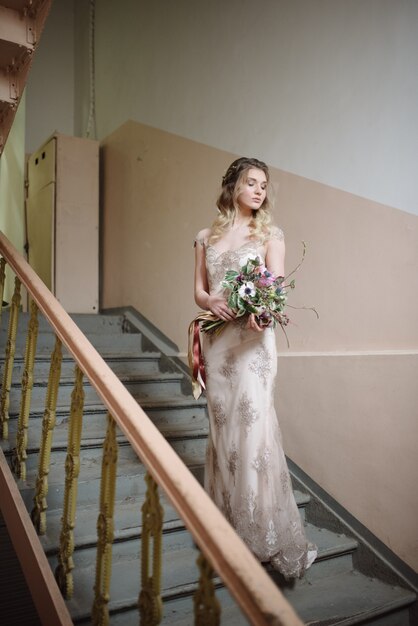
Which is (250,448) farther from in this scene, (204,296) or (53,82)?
(53,82)

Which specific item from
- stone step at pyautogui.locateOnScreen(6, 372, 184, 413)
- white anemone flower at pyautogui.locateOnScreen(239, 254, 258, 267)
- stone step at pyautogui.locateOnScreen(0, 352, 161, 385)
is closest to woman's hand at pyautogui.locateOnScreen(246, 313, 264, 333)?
white anemone flower at pyautogui.locateOnScreen(239, 254, 258, 267)

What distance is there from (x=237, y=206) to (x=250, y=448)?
3.52ft

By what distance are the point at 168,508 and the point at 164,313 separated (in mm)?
1927

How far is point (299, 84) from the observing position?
3.00 m

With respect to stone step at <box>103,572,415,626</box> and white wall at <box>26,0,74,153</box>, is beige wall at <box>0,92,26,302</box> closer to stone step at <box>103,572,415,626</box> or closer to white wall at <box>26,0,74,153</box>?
white wall at <box>26,0,74,153</box>

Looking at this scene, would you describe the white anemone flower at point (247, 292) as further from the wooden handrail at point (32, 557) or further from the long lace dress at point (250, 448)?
the wooden handrail at point (32, 557)

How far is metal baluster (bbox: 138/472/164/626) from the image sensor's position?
4.20 feet

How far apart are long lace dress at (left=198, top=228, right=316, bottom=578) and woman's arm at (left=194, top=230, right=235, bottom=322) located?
8cm

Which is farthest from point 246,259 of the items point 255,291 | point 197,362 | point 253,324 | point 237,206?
point 197,362

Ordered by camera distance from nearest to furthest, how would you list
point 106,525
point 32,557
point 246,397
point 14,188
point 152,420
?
point 106,525 → point 32,557 → point 246,397 → point 152,420 → point 14,188

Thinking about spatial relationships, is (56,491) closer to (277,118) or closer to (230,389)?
(230,389)

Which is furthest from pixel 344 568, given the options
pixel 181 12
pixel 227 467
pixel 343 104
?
pixel 181 12

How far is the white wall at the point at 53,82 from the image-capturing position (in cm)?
620

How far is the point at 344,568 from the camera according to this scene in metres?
2.46
